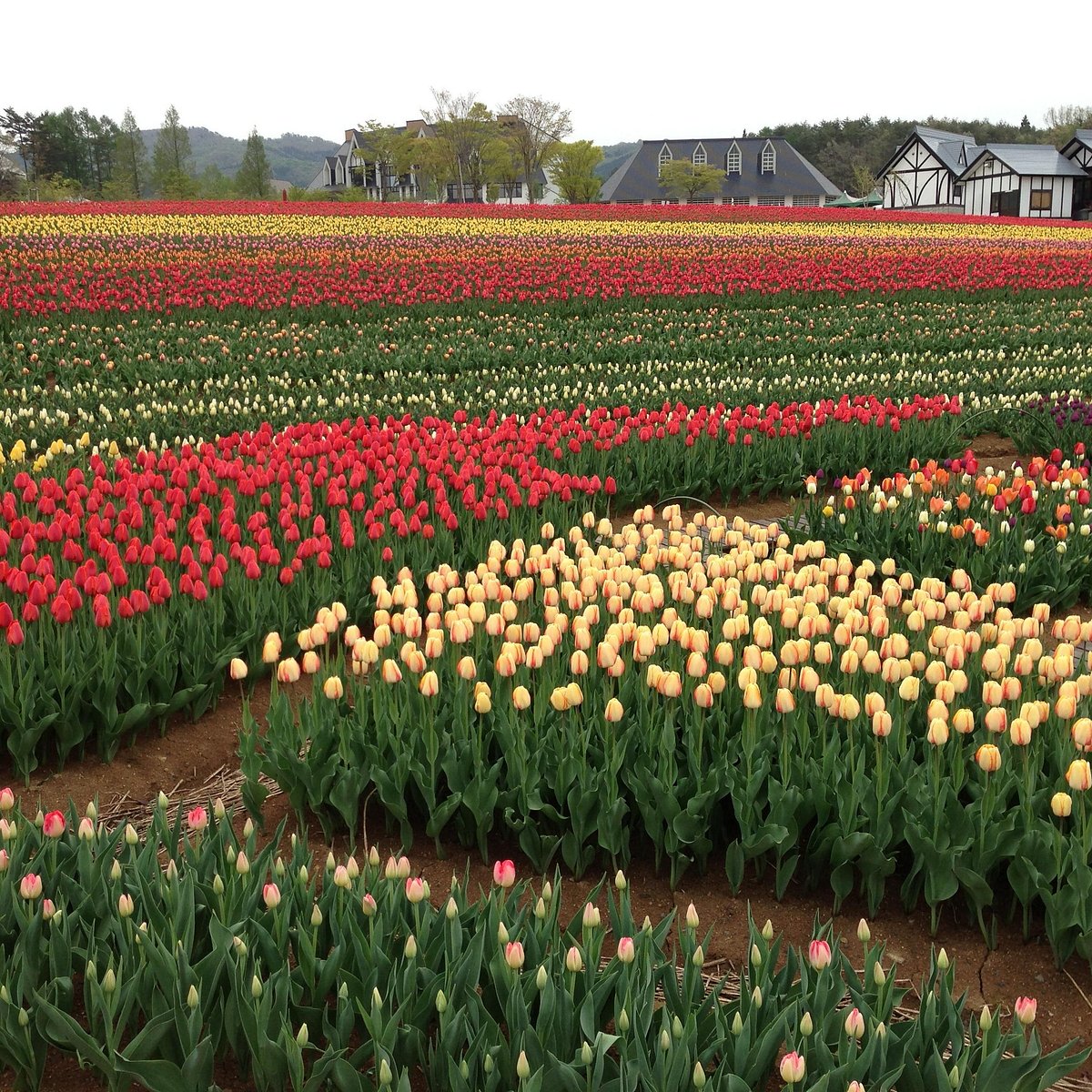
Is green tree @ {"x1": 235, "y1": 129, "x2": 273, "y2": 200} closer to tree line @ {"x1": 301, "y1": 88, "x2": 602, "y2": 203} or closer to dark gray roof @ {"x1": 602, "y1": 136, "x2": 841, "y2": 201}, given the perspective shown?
tree line @ {"x1": 301, "y1": 88, "x2": 602, "y2": 203}

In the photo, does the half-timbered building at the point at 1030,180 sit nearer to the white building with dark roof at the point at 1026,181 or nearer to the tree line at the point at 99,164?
the white building with dark roof at the point at 1026,181

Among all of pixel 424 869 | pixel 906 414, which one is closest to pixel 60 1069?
pixel 424 869

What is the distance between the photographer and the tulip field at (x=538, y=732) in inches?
106

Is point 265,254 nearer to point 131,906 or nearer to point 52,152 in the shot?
point 131,906

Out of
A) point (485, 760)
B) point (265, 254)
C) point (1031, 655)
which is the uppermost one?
point (265, 254)

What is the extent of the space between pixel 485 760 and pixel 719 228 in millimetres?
40552

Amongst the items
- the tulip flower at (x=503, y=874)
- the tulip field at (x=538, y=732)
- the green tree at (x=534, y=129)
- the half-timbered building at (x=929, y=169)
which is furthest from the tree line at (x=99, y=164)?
the tulip flower at (x=503, y=874)

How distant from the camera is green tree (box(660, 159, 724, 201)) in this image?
7775 centimetres

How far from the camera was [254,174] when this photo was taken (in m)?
85.8

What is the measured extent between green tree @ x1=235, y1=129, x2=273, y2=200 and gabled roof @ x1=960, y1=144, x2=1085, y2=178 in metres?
51.2

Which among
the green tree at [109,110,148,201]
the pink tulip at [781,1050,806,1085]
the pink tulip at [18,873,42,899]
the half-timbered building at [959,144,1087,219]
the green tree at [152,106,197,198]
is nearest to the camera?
the pink tulip at [781,1050,806,1085]

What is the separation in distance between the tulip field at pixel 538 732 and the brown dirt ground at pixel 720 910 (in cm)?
7

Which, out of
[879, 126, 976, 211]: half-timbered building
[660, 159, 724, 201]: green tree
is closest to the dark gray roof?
[660, 159, 724, 201]: green tree

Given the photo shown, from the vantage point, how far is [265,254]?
25594 millimetres
